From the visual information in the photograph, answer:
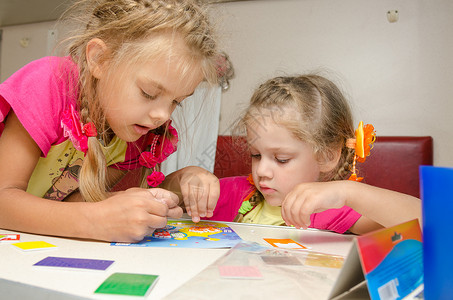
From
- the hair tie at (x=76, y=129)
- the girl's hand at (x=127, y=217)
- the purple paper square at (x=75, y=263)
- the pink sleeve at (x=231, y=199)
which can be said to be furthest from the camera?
the pink sleeve at (x=231, y=199)

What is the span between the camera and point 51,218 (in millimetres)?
669

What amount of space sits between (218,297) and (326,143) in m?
0.81

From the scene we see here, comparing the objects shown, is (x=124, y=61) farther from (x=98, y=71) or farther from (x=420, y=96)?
(x=420, y=96)

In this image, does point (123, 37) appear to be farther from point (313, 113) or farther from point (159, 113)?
point (313, 113)

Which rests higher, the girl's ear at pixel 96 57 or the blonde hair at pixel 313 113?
the girl's ear at pixel 96 57

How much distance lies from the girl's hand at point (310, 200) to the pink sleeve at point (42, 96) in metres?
0.56

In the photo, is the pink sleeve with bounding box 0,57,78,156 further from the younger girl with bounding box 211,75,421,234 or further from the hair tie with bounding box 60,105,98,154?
the younger girl with bounding box 211,75,421,234

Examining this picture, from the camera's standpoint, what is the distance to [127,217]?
63 cm

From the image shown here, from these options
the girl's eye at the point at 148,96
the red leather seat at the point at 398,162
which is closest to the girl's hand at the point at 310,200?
the girl's eye at the point at 148,96

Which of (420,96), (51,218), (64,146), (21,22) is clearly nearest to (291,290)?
(51,218)

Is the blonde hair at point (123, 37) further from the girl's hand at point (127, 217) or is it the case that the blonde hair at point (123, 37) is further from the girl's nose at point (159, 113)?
the girl's hand at point (127, 217)

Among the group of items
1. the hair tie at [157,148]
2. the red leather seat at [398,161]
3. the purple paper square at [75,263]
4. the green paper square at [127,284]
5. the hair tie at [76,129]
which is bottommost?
the red leather seat at [398,161]

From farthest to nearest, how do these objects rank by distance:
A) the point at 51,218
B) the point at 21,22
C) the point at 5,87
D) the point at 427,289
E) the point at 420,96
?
the point at 21,22 < the point at 420,96 < the point at 5,87 < the point at 51,218 < the point at 427,289

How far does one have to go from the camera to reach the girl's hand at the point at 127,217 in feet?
2.06
